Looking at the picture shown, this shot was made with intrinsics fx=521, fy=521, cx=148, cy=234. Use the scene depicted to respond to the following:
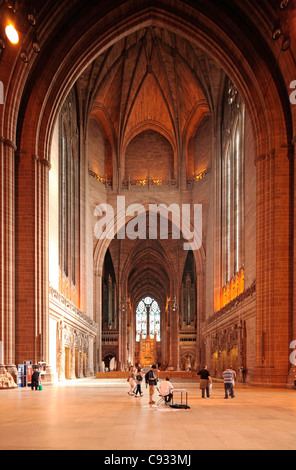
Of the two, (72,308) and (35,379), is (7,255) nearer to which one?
(35,379)

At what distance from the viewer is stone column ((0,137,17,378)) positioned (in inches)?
838

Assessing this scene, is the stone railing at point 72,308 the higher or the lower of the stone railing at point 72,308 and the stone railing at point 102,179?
the lower

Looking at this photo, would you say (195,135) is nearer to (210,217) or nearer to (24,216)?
(210,217)

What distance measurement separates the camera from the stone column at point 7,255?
838 inches

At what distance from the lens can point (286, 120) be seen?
23594mm

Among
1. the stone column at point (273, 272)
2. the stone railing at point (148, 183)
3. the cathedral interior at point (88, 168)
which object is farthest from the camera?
the stone railing at point (148, 183)

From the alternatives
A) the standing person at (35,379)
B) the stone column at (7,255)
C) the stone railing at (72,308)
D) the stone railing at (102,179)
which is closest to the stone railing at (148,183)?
the stone railing at (102,179)

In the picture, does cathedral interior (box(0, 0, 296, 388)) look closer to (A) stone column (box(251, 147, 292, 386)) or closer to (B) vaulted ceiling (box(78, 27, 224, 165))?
(A) stone column (box(251, 147, 292, 386))

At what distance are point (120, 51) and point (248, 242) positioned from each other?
20.9 metres

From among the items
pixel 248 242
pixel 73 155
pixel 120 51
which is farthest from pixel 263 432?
pixel 120 51

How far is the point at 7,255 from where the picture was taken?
71.5 ft

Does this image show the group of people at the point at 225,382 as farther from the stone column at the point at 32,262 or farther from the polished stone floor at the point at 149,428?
the stone column at the point at 32,262

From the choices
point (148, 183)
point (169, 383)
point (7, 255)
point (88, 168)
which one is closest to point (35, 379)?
point (7, 255)

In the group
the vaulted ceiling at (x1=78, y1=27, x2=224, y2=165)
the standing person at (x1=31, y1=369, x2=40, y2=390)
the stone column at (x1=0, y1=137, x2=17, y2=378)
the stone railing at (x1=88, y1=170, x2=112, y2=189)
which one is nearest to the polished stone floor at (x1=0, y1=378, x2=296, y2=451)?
the standing person at (x1=31, y1=369, x2=40, y2=390)
